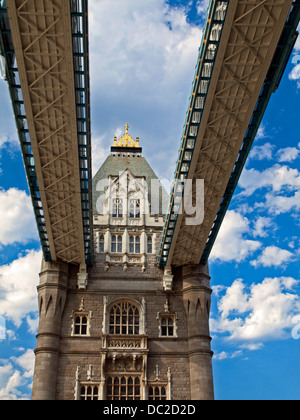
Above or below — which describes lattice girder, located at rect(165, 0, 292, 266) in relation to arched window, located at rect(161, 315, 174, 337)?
above

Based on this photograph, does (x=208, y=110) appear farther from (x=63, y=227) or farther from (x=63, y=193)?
(x=63, y=227)

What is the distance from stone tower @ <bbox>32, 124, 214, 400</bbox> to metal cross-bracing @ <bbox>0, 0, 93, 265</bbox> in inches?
207

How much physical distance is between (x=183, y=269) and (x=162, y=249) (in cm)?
321

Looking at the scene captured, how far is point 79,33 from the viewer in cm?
2345

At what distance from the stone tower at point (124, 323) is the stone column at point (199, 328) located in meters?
0.08

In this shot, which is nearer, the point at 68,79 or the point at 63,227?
the point at 68,79

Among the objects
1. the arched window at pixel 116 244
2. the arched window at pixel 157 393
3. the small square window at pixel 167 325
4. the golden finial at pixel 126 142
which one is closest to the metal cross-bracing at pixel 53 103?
the arched window at pixel 116 244

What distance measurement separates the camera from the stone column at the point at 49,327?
3759cm

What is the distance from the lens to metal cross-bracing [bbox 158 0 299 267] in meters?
22.5

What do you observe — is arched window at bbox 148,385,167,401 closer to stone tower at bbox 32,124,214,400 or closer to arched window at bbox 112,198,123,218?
stone tower at bbox 32,124,214,400

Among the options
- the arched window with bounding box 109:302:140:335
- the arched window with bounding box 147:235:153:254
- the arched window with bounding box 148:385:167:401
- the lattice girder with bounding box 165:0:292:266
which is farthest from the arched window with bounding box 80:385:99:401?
the lattice girder with bounding box 165:0:292:266

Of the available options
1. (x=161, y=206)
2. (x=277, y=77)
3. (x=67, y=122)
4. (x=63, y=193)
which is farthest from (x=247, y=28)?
(x=161, y=206)

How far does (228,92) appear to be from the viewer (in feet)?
87.4
